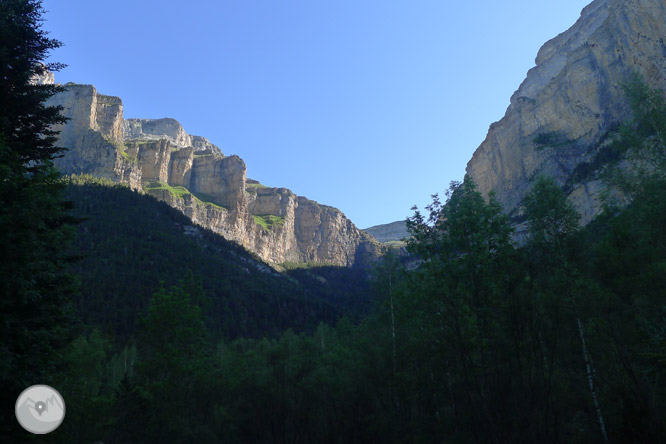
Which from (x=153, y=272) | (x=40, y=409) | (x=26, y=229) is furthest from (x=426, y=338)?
(x=153, y=272)

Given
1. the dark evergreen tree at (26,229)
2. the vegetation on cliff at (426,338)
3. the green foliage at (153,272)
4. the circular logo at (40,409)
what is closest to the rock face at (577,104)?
the vegetation on cliff at (426,338)

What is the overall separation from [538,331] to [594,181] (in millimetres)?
92210

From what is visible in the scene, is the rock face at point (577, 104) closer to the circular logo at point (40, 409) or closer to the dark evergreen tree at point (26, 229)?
the dark evergreen tree at point (26, 229)

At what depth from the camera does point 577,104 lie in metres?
126

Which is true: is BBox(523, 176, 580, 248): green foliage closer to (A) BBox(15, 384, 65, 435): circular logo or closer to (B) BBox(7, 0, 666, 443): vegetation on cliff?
(B) BBox(7, 0, 666, 443): vegetation on cliff

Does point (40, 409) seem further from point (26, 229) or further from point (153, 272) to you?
point (153, 272)

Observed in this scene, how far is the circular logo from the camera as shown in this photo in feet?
34.6

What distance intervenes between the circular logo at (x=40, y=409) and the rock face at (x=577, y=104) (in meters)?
88.2

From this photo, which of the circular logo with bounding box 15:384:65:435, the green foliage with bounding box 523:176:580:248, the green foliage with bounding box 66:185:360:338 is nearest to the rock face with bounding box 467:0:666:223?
the green foliage with bounding box 523:176:580:248

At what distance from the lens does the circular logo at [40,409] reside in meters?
10.6

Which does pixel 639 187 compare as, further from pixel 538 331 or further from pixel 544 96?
pixel 544 96

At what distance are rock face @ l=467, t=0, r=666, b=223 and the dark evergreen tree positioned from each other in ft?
284

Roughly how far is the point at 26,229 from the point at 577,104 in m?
150

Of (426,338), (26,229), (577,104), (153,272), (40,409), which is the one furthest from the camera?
(577,104)
